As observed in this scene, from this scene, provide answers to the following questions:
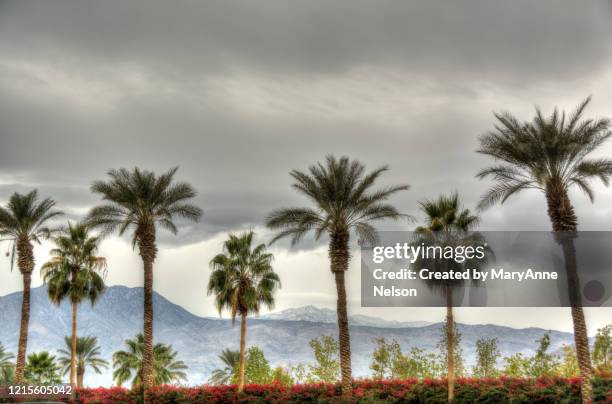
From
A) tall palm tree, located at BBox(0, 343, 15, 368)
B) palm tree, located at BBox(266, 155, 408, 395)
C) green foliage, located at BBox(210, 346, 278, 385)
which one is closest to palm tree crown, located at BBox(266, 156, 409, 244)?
palm tree, located at BBox(266, 155, 408, 395)

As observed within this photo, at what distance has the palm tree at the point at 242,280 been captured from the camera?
126 ft

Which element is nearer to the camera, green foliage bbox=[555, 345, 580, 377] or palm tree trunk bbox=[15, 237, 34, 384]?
palm tree trunk bbox=[15, 237, 34, 384]

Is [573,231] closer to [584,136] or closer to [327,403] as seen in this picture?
[584,136]

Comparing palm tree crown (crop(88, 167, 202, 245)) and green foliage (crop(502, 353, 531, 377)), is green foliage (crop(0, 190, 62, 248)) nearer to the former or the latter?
palm tree crown (crop(88, 167, 202, 245))

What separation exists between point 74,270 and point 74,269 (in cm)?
7

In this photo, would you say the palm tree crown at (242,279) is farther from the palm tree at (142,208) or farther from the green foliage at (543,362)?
the green foliage at (543,362)

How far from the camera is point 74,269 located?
42.2 meters

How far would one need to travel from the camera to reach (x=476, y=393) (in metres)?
31.8

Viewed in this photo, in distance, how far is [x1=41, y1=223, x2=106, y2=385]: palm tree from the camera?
41625 mm

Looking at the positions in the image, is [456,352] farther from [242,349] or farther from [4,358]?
[4,358]

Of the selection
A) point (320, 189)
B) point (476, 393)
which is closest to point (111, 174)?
point (320, 189)

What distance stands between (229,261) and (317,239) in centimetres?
752

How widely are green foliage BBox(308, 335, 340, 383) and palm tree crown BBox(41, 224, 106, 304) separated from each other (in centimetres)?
1834

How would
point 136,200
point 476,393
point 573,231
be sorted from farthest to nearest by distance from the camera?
point 136,200
point 476,393
point 573,231
